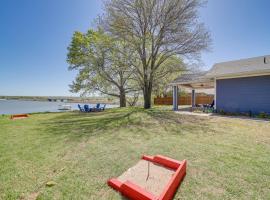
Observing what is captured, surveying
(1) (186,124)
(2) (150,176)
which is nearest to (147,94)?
(1) (186,124)

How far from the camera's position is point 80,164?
306cm

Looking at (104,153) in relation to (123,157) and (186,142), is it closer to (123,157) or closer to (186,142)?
(123,157)

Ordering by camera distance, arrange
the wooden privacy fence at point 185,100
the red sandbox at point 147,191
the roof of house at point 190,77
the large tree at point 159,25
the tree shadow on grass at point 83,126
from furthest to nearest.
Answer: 1. the wooden privacy fence at point 185,100
2. the roof of house at point 190,77
3. the large tree at point 159,25
4. the tree shadow on grass at point 83,126
5. the red sandbox at point 147,191

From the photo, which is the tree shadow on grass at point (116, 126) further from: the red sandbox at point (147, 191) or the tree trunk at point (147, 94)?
the tree trunk at point (147, 94)

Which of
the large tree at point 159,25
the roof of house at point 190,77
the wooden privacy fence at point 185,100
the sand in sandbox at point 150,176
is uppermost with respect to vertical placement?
the large tree at point 159,25

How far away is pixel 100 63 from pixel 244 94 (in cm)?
1182

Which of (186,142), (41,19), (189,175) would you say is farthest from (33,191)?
(41,19)

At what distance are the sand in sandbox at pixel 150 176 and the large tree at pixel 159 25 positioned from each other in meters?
11.0

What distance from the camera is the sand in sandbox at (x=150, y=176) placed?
229cm

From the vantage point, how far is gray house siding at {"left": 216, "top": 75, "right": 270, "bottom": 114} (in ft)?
28.5

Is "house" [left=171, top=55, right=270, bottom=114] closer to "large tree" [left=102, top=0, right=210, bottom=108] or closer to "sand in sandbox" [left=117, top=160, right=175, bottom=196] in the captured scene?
"large tree" [left=102, top=0, right=210, bottom=108]

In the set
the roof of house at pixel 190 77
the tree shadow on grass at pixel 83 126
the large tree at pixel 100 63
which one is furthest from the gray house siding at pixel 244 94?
the large tree at pixel 100 63

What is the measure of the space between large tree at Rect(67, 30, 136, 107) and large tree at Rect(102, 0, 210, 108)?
1.29 meters

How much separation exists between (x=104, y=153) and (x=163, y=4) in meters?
11.7
